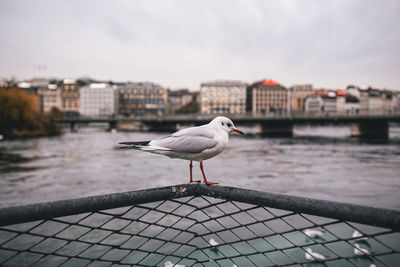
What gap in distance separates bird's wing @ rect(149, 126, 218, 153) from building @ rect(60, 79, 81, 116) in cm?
13254

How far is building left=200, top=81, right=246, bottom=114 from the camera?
127812 mm

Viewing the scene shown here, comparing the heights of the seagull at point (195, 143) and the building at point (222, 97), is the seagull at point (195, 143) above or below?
below

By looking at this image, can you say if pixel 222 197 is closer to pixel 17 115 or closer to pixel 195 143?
pixel 195 143

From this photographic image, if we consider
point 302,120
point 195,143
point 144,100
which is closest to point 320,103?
point 144,100


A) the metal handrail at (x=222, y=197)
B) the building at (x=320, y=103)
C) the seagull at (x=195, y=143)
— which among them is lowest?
the metal handrail at (x=222, y=197)

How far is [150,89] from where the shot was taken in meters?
128

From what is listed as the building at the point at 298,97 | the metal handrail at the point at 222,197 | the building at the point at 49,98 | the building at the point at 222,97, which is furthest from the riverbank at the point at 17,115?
the building at the point at 298,97

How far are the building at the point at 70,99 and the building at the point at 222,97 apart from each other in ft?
148

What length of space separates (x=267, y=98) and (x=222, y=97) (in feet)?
56.7

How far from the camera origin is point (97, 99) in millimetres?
125938

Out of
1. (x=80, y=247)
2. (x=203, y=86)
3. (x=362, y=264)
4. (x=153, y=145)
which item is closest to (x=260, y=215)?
(x=362, y=264)

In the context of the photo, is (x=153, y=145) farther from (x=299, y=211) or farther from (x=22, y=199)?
(x=22, y=199)

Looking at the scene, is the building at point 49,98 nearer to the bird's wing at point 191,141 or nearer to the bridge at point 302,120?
the bridge at point 302,120

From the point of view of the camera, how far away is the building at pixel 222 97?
128m
